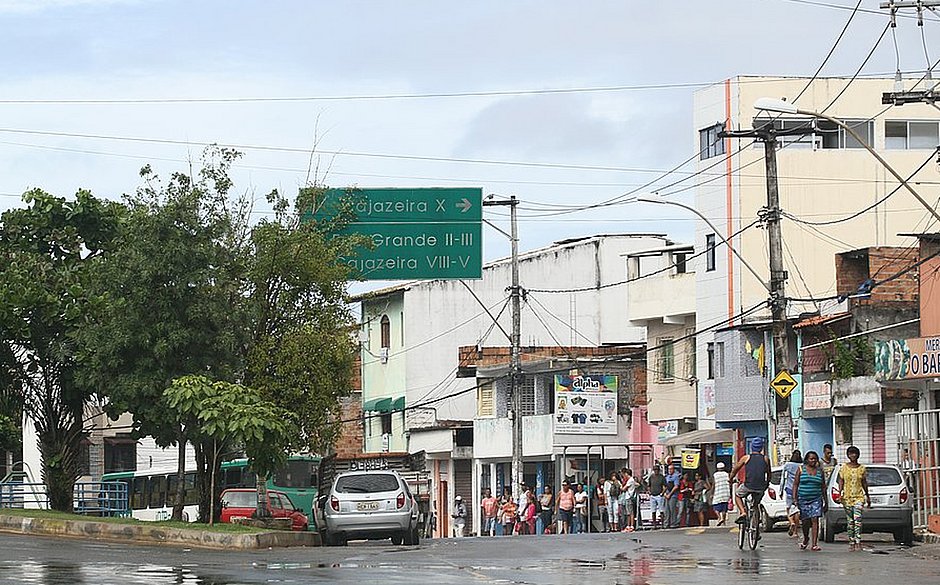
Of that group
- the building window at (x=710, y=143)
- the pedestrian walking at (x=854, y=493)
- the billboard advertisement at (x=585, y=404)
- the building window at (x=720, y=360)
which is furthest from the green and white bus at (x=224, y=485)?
the pedestrian walking at (x=854, y=493)

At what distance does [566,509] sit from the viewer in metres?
46.6

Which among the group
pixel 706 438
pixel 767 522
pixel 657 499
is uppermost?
pixel 706 438

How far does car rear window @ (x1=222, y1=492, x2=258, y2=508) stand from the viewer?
47625 mm

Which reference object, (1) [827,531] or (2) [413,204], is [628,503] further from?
(1) [827,531]

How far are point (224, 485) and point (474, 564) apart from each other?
114 ft

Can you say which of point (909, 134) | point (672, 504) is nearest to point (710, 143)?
point (909, 134)

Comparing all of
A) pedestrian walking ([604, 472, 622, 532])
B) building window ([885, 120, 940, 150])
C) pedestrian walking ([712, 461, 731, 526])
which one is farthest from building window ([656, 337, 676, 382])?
pedestrian walking ([712, 461, 731, 526])

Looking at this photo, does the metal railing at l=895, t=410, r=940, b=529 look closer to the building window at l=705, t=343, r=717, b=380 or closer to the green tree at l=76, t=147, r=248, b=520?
the green tree at l=76, t=147, r=248, b=520

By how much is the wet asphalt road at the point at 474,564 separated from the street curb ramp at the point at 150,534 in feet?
3.67

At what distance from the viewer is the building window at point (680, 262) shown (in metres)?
63.8

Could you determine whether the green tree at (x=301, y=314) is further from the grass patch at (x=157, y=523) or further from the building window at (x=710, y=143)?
the building window at (x=710, y=143)

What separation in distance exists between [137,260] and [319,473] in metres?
21.9

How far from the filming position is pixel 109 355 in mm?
35156

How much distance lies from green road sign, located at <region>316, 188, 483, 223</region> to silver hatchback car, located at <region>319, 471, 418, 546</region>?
594 centimetres
